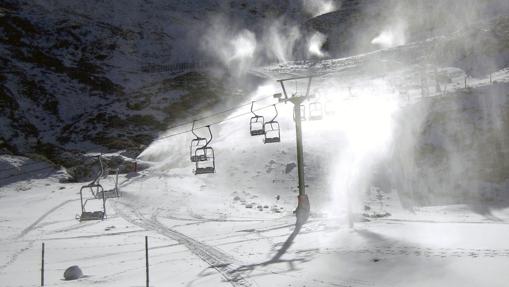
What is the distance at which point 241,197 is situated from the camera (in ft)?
101

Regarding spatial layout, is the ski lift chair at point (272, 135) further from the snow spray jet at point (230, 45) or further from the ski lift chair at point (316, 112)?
the snow spray jet at point (230, 45)

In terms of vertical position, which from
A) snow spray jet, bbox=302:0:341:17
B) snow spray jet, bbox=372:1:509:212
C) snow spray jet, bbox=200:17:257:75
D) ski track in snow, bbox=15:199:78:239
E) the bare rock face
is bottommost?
the bare rock face

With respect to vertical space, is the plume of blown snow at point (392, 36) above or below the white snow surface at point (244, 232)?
above

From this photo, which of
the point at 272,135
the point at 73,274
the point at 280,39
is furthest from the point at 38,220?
the point at 280,39

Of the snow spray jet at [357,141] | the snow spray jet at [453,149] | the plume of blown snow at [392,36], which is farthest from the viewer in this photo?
the plume of blown snow at [392,36]

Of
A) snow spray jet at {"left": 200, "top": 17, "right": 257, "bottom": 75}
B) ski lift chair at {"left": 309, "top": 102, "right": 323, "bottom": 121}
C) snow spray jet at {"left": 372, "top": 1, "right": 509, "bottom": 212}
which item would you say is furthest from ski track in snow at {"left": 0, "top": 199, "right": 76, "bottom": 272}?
snow spray jet at {"left": 200, "top": 17, "right": 257, "bottom": 75}

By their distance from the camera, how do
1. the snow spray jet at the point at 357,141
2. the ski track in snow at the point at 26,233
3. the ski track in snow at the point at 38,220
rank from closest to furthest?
the ski track in snow at the point at 26,233, the ski track in snow at the point at 38,220, the snow spray jet at the point at 357,141

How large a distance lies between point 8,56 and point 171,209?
154 feet

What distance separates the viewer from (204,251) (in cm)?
1712

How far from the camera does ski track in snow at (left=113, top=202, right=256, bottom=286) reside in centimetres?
1320

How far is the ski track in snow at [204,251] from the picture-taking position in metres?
13.2

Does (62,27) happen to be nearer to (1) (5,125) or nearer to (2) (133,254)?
(1) (5,125)

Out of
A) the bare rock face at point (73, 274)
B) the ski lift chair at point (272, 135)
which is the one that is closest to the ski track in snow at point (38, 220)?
the bare rock face at point (73, 274)

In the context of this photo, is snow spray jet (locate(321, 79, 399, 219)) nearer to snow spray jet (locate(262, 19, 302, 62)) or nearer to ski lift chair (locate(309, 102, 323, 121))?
ski lift chair (locate(309, 102, 323, 121))
